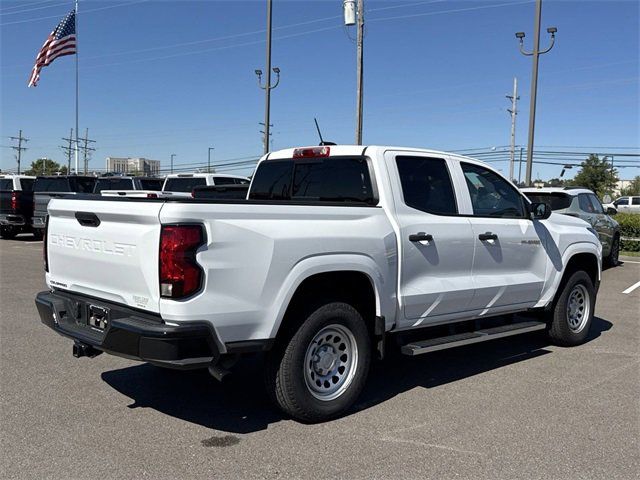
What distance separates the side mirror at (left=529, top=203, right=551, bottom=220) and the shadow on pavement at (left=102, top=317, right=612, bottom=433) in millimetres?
1470

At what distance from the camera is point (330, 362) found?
4465mm

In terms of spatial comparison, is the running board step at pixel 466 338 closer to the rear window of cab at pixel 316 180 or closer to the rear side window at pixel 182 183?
the rear window of cab at pixel 316 180

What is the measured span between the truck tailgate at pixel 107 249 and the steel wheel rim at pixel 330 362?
1243mm

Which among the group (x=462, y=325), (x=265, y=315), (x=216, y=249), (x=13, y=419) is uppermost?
(x=216, y=249)

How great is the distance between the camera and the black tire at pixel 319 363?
4.14 metres

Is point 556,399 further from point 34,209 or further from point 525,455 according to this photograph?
point 34,209

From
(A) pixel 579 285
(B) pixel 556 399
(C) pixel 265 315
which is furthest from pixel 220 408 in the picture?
(A) pixel 579 285

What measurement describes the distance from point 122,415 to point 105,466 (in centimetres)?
86

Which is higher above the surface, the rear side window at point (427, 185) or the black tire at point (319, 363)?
the rear side window at point (427, 185)

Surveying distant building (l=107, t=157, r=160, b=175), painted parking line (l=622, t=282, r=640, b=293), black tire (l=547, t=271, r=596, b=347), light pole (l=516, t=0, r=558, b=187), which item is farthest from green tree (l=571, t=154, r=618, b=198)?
distant building (l=107, t=157, r=160, b=175)

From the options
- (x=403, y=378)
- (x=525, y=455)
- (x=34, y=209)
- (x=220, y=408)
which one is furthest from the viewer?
(x=34, y=209)

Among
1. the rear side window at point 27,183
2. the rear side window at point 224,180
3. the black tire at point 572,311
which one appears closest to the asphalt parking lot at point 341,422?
A: the black tire at point 572,311

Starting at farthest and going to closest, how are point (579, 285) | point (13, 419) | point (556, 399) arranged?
point (579, 285) < point (556, 399) < point (13, 419)

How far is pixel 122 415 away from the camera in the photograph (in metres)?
4.41
